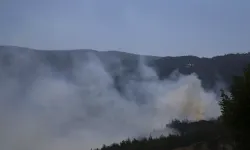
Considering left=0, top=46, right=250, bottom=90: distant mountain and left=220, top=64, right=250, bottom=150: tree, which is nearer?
left=220, top=64, right=250, bottom=150: tree

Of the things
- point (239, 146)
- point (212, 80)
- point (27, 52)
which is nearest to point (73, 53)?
point (27, 52)

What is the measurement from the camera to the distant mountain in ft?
416

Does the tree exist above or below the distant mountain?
below

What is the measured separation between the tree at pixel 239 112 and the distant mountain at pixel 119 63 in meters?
103

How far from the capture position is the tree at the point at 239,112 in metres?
22.6

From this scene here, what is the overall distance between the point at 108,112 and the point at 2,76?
41.8 m

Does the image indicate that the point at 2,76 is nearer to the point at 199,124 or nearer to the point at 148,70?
the point at 148,70

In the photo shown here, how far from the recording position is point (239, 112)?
2277cm

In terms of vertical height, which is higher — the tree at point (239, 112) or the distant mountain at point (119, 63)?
the distant mountain at point (119, 63)

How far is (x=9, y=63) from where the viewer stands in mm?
126250

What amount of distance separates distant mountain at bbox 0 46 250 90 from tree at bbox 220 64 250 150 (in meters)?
103

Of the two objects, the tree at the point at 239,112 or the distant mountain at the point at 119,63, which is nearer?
the tree at the point at 239,112

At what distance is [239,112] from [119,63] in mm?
113581

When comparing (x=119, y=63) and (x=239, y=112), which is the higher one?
(x=119, y=63)
